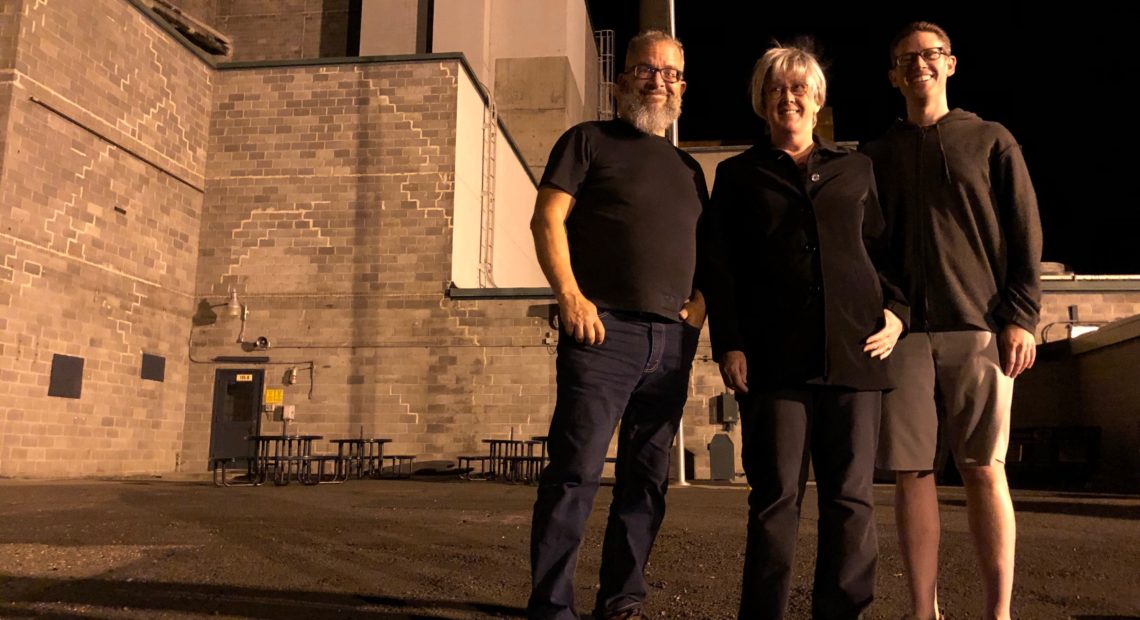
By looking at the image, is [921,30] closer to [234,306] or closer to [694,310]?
[694,310]

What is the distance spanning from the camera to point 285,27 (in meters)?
22.8

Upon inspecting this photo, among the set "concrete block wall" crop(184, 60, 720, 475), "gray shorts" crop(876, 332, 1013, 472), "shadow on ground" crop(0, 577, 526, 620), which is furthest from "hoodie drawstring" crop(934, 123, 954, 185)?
"concrete block wall" crop(184, 60, 720, 475)

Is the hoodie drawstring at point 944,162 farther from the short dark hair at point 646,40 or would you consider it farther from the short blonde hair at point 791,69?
the short dark hair at point 646,40

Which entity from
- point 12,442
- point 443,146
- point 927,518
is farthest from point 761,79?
point 443,146

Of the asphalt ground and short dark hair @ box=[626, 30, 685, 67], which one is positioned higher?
short dark hair @ box=[626, 30, 685, 67]

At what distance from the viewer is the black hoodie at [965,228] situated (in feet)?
8.48

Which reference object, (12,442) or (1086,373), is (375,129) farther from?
(1086,373)

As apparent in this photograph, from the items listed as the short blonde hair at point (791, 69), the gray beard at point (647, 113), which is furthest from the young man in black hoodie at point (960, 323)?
the gray beard at point (647, 113)

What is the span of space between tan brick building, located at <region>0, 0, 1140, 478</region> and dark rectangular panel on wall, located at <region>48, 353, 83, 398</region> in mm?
53

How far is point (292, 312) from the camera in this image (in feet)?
53.0

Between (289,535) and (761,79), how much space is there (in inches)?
161

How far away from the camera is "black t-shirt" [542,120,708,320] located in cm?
270

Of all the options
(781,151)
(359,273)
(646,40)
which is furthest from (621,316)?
(359,273)

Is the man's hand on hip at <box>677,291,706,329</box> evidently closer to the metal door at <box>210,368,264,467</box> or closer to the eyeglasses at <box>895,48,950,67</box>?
the eyeglasses at <box>895,48,950,67</box>
